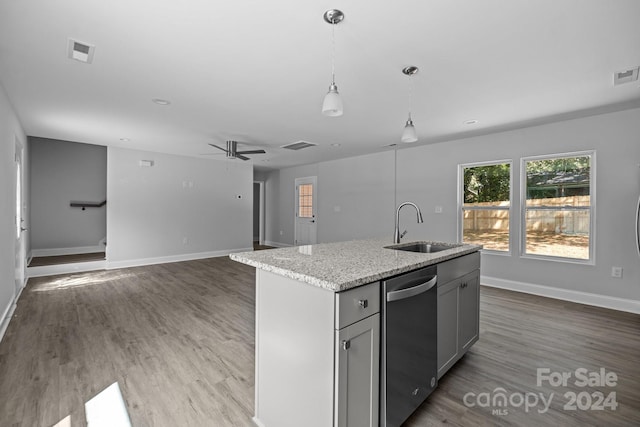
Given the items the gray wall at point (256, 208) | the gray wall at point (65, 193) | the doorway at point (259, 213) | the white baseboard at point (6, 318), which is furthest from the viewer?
the gray wall at point (256, 208)

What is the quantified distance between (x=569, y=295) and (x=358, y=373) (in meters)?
4.22

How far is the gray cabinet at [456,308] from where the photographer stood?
1.99 m

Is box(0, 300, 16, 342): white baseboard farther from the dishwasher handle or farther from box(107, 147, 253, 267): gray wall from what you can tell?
the dishwasher handle

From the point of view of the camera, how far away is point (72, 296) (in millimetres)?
4066

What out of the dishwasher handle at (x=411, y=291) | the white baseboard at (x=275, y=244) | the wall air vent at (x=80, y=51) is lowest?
the white baseboard at (x=275, y=244)

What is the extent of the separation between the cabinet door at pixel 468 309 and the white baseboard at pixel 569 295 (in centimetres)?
253

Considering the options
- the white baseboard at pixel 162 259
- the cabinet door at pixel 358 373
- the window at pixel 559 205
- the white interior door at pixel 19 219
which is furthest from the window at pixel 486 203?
the white interior door at pixel 19 219

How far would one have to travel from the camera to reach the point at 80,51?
2273 mm

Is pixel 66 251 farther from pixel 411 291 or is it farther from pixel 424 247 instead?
pixel 411 291

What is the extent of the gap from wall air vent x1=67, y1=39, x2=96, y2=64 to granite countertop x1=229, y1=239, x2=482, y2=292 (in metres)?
1.99

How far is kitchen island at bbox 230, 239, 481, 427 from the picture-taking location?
125cm

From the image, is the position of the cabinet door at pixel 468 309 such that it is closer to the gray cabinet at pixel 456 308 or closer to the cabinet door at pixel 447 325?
the gray cabinet at pixel 456 308

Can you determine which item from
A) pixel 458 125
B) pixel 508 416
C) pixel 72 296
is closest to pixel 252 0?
pixel 508 416

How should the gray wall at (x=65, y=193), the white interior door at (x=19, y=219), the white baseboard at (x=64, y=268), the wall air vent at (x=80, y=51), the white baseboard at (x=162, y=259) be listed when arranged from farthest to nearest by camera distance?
the gray wall at (x=65, y=193)
the white baseboard at (x=162, y=259)
the white baseboard at (x=64, y=268)
the white interior door at (x=19, y=219)
the wall air vent at (x=80, y=51)
